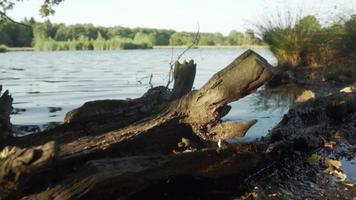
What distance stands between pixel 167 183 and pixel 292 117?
314 centimetres

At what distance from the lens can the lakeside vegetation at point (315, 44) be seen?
1585 centimetres

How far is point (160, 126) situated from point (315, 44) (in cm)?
1428

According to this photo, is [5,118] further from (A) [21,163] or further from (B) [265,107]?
(B) [265,107]

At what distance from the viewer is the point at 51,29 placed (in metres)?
→ 120

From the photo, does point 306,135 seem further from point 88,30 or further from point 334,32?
point 88,30

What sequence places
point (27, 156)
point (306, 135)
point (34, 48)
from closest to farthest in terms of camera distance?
1. point (27, 156)
2. point (306, 135)
3. point (34, 48)

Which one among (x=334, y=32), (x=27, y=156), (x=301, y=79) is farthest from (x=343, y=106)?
(x=334, y=32)

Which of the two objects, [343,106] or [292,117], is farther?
[343,106]

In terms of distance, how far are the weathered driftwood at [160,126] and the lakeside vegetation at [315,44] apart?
36.4 ft

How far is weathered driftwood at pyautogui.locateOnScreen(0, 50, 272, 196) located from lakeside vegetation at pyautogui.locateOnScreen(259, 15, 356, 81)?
11.1 metres

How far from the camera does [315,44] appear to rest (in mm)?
17672

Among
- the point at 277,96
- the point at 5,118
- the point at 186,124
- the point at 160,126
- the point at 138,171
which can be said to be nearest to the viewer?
the point at 138,171

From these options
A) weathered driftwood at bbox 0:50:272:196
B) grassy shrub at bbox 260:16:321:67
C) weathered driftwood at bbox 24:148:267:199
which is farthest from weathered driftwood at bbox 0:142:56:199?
grassy shrub at bbox 260:16:321:67

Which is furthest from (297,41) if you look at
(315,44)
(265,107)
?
(265,107)
